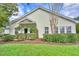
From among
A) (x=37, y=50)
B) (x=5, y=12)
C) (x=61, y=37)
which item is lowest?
(x=37, y=50)

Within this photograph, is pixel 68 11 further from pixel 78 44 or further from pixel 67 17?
pixel 78 44

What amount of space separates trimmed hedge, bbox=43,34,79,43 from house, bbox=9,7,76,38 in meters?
0.08

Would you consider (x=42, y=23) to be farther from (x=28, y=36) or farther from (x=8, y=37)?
(x=8, y=37)

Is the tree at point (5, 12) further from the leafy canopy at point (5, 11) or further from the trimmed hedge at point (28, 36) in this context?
the trimmed hedge at point (28, 36)

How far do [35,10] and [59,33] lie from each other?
26.8 inches

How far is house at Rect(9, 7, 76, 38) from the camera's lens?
15.6 ft

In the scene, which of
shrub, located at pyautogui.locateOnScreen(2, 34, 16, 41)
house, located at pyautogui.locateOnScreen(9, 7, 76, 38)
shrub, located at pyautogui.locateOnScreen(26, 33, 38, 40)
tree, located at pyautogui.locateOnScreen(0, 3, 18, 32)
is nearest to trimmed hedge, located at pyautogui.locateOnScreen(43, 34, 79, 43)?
house, located at pyautogui.locateOnScreen(9, 7, 76, 38)

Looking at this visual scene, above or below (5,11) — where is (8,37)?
below

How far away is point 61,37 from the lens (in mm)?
4742

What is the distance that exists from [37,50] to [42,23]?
1.88 ft

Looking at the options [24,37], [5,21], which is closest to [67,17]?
[24,37]

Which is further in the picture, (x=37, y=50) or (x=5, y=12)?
(x=5, y=12)

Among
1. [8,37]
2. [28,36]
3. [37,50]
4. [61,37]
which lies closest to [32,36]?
[28,36]

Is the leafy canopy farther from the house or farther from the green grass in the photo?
the green grass
